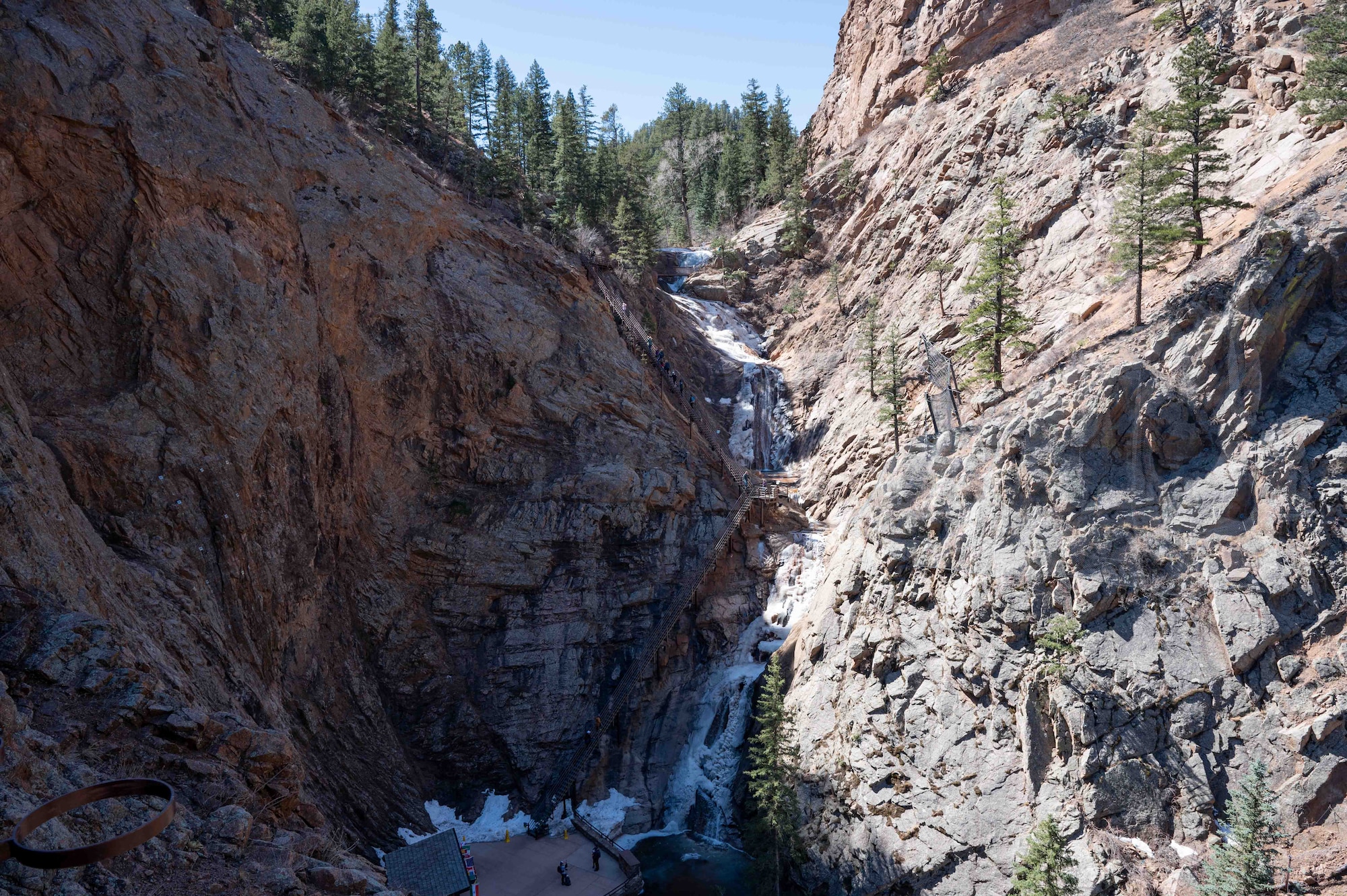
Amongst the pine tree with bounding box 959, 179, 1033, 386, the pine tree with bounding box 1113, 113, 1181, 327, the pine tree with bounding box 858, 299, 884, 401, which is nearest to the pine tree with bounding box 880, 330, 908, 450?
the pine tree with bounding box 858, 299, 884, 401

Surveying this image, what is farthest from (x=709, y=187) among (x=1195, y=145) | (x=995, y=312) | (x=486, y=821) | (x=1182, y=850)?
(x=1182, y=850)

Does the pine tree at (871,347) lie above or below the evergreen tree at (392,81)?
below

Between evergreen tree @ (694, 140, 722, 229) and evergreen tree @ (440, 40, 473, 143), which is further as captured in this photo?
evergreen tree @ (694, 140, 722, 229)

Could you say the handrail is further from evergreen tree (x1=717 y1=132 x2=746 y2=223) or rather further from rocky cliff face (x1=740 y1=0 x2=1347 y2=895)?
evergreen tree (x1=717 y1=132 x2=746 y2=223)

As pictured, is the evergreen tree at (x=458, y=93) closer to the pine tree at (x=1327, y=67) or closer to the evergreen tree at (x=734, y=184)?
the evergreen tree at (x=734, y=184)

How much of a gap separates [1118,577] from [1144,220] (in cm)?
1359

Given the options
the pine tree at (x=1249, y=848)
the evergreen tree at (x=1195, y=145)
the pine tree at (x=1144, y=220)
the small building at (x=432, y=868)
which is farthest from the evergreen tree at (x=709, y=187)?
the pine tree at (x=1249, y=848)

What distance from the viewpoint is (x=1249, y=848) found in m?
17.9

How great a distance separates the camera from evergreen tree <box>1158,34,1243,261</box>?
28656mm

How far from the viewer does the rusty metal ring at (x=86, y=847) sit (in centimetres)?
738

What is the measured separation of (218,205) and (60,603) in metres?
14.5

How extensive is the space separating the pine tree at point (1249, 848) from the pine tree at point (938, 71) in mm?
45645

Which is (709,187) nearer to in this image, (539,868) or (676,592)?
(676,592)

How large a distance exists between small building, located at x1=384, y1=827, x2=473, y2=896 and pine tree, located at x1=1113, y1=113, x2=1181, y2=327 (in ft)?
90.4
